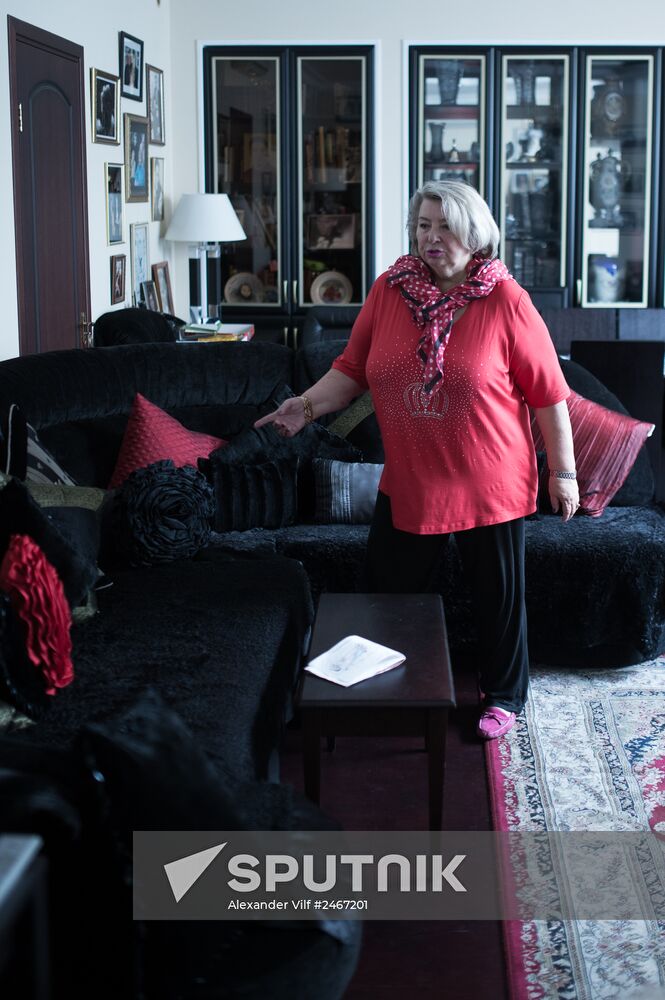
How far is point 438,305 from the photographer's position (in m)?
2.55

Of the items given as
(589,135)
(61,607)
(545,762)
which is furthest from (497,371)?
(589,135)

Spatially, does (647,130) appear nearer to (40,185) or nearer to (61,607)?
(40,185)

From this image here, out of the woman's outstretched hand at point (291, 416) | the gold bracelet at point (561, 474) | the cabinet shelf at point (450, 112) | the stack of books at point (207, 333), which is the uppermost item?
the cabinet shelf at point (450, 112)

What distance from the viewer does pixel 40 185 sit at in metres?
4.00

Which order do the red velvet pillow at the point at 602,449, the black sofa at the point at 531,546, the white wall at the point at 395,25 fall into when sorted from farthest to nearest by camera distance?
the white wall at the point at 395,25 < the red velvet pillow at the point at 602,449 < the black sofa at the point at 531,546

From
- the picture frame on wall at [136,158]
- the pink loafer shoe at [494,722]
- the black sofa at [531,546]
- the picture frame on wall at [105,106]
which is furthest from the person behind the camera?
the picture frame on wall at [136,158]

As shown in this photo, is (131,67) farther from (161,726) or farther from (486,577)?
(161,726)

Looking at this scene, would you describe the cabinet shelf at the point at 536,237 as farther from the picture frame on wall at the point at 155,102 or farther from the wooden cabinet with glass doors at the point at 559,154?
the picture frame on wall at the point at 155,102

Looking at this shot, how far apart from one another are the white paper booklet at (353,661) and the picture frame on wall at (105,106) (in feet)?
9.72

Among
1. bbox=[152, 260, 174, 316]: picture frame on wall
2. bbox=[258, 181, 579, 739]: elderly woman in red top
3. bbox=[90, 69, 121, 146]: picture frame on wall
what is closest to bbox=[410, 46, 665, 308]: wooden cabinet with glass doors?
Answer: bbox=[152, 260, 174, 316]: picture frame on wall

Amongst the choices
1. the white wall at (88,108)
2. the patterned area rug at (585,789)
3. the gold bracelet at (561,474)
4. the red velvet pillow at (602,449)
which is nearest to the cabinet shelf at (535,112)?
the white wall at (88,108)

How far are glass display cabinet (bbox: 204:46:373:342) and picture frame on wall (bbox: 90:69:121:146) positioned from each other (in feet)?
Result: 4.24

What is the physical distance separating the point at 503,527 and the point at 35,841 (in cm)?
173

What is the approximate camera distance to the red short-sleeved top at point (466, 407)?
255 centimetres
